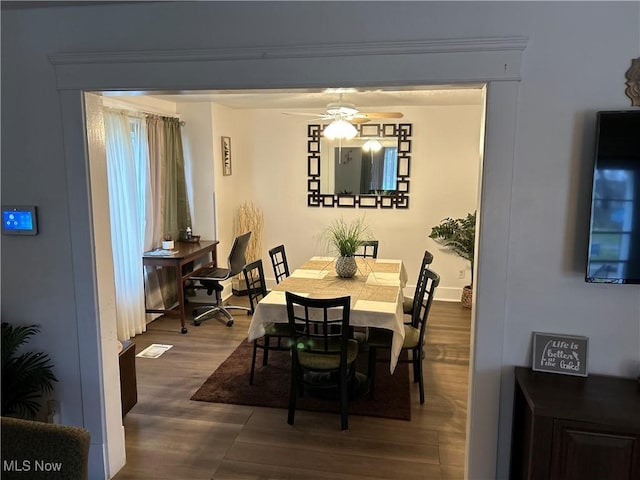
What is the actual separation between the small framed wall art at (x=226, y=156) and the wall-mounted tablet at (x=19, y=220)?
3558mm

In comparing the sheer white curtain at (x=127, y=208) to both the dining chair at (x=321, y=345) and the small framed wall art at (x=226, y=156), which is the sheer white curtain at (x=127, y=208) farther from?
the dining chair at (x=321, y=345)

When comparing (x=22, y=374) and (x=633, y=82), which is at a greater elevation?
(x=633, y=82)

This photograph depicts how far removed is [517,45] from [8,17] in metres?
2.32

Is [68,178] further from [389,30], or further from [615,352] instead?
[615,352]

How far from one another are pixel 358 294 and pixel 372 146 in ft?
9.37

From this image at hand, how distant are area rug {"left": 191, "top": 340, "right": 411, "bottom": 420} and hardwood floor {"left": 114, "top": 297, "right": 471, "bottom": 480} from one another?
73 mm

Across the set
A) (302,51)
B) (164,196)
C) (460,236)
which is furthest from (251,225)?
(302,51)

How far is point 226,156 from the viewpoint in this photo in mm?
5844

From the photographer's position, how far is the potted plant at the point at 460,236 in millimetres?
5443

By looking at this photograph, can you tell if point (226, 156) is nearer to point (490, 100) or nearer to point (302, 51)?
point (302, 51)

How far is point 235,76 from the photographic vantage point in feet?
6.72

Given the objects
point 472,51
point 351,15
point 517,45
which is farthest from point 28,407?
point 517,45

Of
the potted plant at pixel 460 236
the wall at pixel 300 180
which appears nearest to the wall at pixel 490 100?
the wall at pixel 300 180

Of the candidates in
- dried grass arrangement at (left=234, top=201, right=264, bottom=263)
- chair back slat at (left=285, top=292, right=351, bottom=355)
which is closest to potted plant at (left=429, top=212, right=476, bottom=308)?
dried grass arrangement at (left=234, top=201, right=264, bottom=263)
